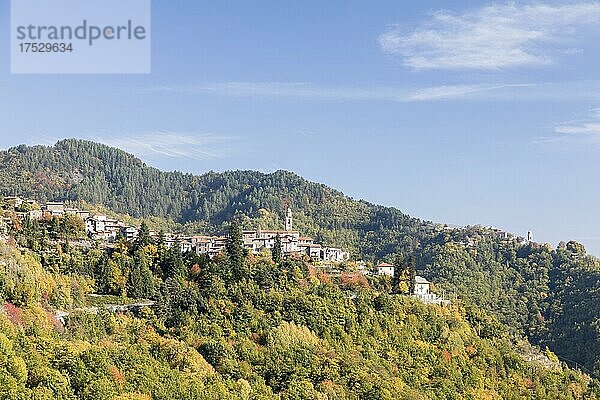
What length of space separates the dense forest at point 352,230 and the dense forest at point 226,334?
6.26 feet

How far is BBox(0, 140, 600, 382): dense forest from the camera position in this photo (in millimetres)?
51344

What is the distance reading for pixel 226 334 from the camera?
2675 cm

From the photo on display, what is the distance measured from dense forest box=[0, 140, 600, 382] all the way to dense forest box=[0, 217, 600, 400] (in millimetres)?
1909

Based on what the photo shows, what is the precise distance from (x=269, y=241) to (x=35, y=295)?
2059 centimetres

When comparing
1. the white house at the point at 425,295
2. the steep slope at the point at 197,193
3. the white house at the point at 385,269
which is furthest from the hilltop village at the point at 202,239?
the steep slope at the point at 197,193

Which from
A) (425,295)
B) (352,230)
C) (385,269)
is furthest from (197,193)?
(425,295)

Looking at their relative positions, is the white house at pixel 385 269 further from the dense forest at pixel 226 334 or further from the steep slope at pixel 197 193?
the steep slope at pixel 197 193

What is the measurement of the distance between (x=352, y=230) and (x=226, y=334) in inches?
1960

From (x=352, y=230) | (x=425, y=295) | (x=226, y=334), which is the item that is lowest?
(x=226, y=334)

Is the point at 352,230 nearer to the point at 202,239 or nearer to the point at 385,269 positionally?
→ the point at 385,269

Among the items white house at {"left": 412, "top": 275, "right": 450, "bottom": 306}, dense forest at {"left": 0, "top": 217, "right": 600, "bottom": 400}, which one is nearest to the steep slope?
white house at {"left": 412, "top": 275, "right": 450, "bottom": 306}

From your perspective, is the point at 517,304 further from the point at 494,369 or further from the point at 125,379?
the point at 125,379

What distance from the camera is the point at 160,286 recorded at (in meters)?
28.1

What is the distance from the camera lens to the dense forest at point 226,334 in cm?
1919
